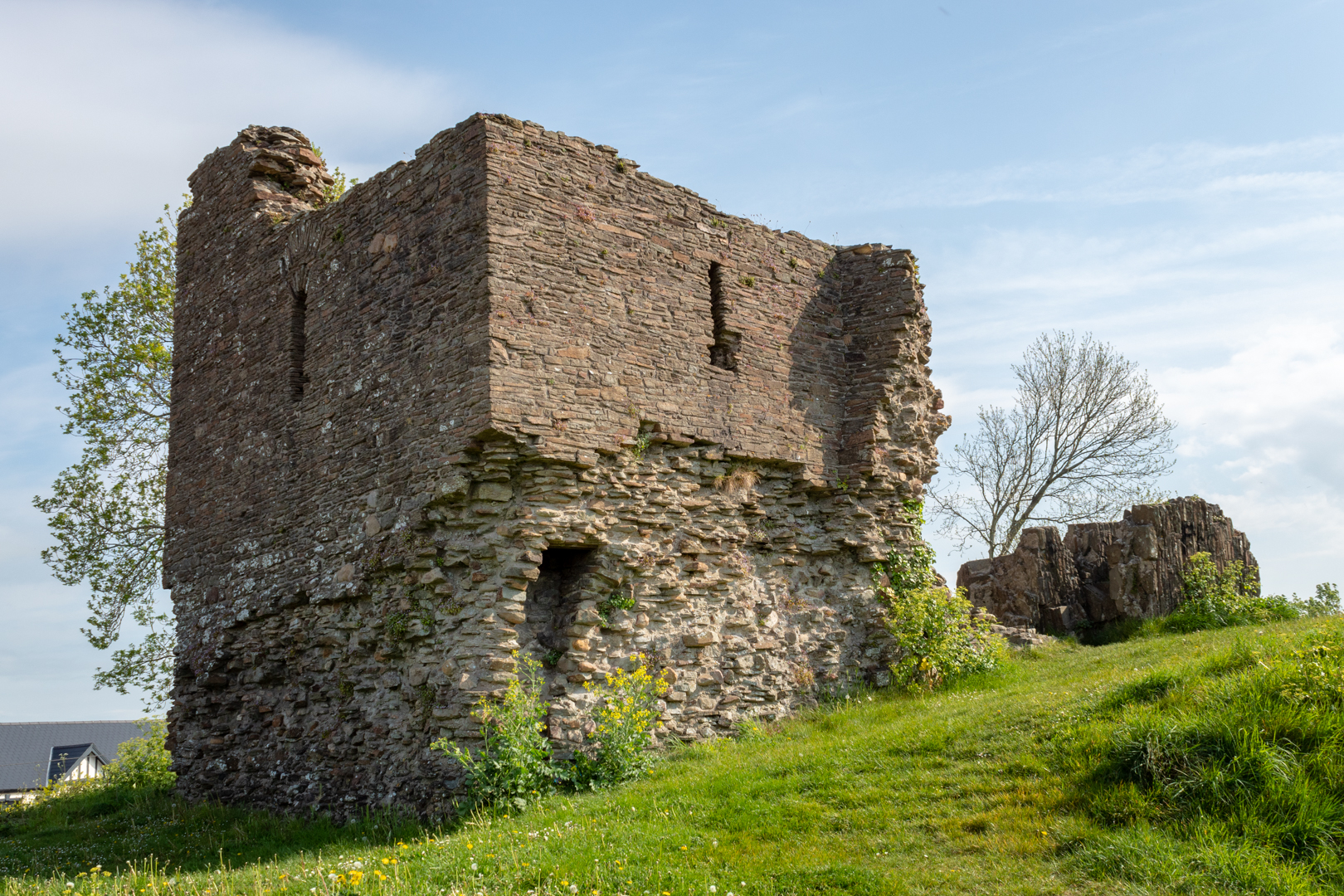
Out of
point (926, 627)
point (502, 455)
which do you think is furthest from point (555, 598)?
point (926, 627)

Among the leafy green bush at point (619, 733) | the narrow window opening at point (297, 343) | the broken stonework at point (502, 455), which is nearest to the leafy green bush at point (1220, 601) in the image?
the broken stonework at point (502, 455)

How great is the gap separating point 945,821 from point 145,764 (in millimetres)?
14269

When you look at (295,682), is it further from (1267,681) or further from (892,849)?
(1267,681)

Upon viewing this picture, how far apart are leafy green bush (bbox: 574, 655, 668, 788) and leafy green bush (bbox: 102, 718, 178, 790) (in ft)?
22.9

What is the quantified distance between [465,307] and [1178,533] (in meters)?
11.3

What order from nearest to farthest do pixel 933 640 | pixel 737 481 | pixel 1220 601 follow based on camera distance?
pixel 737 481 < pixel 933 640 < pixel 1220 601

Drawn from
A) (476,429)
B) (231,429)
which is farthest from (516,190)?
(231,429)

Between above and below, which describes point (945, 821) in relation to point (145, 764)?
above

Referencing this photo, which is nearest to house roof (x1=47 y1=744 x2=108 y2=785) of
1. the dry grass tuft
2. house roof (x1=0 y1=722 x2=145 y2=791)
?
house roof (x1=0 y1=722 x2=145 y2=791)

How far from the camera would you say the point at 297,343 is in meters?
12.1

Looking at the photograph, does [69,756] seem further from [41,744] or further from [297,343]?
[297,343]

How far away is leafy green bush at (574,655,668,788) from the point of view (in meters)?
9.28

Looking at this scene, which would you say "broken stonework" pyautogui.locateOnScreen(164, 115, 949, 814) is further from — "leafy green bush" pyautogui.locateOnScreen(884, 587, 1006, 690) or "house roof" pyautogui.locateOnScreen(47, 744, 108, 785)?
"house roof" pyautogui.locateOnScreen(47, 744, 108, 785)

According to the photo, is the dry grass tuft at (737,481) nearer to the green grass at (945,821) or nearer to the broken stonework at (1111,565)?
the green grass at (945,821)
